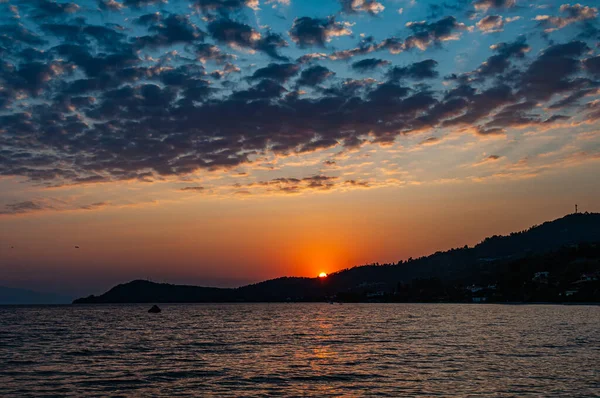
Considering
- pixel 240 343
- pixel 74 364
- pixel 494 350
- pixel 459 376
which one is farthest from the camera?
pixel 240 343

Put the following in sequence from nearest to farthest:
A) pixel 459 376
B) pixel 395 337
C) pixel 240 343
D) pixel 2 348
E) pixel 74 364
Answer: pixel 459 376 → pixel 74 364 → pixel 2 348 → pixel 240 343 → pixel 395 337

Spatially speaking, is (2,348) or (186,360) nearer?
(186,360)

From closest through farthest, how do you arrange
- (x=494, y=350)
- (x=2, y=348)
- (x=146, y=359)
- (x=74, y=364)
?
1. (x=74, y=364)
2. (x=146, y=359)
3. (x=494, y=350)
4. (x=2, y=348)

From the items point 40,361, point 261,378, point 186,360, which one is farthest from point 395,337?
point 40,361

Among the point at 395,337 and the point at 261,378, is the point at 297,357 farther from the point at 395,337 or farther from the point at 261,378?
the point at 395,337

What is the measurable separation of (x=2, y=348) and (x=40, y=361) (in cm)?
1771

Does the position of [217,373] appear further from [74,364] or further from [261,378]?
[74,364]

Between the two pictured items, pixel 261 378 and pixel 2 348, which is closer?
pixel 261 378

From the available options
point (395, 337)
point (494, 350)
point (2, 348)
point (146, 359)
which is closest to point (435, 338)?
point (395, 337)

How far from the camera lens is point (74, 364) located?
51.8 meters

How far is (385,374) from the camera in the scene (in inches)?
1713

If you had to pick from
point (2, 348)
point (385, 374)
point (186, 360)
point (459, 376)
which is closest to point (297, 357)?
point (186, 360)

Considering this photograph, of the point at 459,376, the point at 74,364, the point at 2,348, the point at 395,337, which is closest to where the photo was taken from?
the point at 459,376

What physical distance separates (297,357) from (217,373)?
12965 mm
